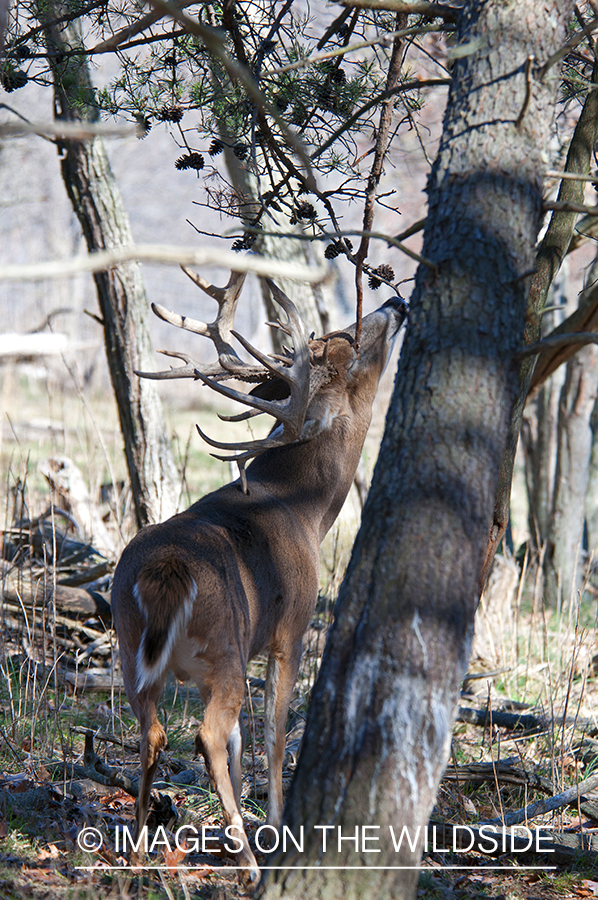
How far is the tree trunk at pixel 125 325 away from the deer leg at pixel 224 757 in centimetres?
325

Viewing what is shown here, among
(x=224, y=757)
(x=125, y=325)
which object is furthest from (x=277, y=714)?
(x=125, y=325)

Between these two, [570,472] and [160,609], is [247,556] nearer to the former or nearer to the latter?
[160,609]

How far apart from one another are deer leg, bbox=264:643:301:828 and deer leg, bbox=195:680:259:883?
39 centimetres

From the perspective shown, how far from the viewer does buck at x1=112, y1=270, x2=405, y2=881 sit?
2998mm

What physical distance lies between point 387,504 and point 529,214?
3.34ft

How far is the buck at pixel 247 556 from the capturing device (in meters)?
3.00

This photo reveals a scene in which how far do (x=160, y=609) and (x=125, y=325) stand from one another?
3.61m

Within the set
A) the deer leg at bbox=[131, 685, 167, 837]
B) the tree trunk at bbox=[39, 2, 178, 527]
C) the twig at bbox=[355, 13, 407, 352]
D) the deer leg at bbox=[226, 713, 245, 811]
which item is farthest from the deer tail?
the tree trunk at bbox=[39, 2, 178, 527]

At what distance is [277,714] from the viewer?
3703 mm

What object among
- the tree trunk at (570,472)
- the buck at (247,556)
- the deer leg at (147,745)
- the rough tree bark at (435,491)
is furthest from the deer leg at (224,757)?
the tree trunk at (570,472)

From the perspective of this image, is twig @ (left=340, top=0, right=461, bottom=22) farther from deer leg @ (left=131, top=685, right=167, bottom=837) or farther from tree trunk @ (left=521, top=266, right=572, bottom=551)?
tree trunk @ (left=521, top=266, right=572, bottom=551)

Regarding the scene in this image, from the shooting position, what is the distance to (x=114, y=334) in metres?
6.10

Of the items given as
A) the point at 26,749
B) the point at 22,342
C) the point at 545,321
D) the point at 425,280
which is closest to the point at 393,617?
the point at 425,280

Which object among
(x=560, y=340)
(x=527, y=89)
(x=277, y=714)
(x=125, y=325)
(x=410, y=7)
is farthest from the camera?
(x=125, y=325)
